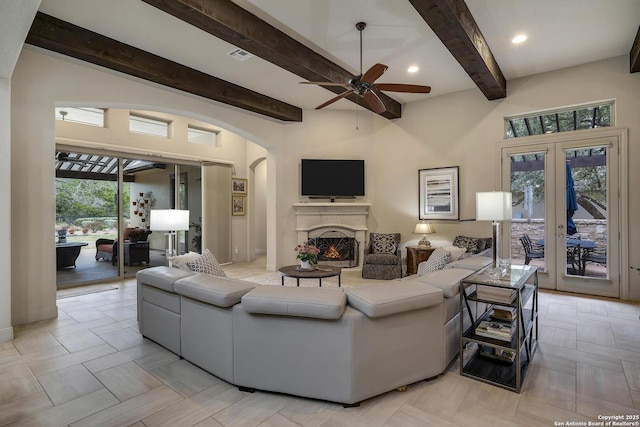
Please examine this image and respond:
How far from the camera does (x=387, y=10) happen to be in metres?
3.35

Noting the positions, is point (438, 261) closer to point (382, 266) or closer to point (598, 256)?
point (382, 266)

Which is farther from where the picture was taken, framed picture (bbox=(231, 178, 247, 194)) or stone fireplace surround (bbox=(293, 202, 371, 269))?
framed picture (bbox=(231, 178, 247, 194))

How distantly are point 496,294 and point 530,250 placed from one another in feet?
11.7

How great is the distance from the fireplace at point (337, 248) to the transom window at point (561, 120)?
352cm

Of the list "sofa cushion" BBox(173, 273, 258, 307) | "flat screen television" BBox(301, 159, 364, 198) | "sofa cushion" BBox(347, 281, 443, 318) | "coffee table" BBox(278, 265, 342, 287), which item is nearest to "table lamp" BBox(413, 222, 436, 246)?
"flat screen television" BBox(301, 159, 364, 198)

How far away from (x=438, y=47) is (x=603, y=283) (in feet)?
13.6

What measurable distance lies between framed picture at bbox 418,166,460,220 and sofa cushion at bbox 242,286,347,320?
4447 millimetres

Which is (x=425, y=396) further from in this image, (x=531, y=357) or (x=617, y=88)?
(x=617, y=88)

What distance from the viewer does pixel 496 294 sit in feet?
7.70

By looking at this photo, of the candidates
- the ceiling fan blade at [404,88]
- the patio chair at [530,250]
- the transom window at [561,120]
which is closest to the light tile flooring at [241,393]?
the patio chair at [530,250]

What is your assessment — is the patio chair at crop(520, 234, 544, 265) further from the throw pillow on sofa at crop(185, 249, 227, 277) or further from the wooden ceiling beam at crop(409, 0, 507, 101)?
the throw pillow on sofa at crop(185, 249, 227, 277)

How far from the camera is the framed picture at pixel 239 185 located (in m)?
7.79

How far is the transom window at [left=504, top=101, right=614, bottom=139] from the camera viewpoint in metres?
4.66

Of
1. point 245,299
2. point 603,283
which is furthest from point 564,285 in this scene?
point 245,299
